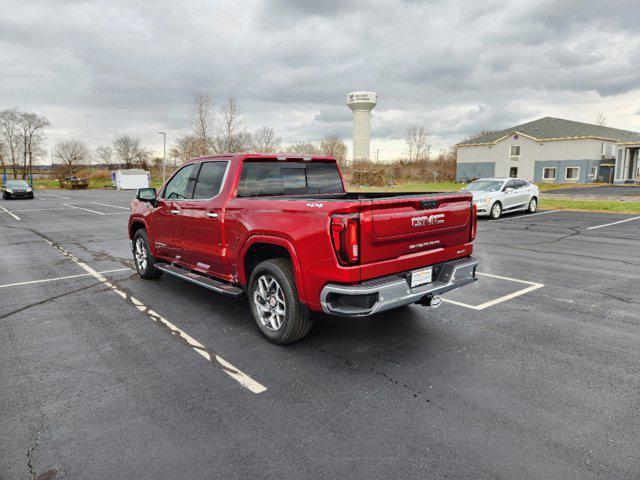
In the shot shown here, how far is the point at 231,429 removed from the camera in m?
2.90

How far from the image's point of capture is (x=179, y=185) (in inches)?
233

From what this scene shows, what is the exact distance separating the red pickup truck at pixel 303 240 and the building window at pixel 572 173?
48408mm

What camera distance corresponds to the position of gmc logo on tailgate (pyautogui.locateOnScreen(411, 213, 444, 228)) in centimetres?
385

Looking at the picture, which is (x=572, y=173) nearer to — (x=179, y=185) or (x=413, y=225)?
(x=179, y=185)

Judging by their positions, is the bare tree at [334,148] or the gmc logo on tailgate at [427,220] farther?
the bare tree at [334,148]

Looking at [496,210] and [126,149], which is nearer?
[496,210]

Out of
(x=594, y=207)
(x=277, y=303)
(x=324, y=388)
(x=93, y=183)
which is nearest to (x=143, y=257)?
(x=277, y=303)

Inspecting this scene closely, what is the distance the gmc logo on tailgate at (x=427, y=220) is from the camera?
385cm

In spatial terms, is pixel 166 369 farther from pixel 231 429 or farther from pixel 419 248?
pixel 419 248

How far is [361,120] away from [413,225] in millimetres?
98896

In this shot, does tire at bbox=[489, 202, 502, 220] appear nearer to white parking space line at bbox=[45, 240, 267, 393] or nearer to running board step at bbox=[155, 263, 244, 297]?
running board step at bbox=[155, 263, 244, 297]

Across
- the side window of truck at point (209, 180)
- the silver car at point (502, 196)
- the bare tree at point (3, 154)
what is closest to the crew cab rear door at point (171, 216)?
the side window of truck at point (209, 180)

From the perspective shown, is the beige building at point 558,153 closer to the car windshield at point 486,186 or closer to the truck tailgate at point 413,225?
the car windshield at point 486,186

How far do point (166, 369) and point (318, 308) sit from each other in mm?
1496
